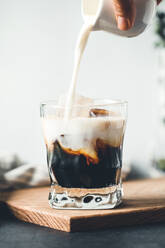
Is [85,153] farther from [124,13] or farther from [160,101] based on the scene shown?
[160,101]

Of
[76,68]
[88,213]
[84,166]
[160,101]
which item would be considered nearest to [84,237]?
[88,213]

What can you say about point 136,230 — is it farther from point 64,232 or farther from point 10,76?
point 10,76

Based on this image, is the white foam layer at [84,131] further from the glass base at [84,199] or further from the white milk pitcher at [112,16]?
the white milk pitcher at [112,16]

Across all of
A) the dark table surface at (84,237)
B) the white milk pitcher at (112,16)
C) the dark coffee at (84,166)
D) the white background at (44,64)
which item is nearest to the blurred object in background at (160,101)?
the white background at (44,64)

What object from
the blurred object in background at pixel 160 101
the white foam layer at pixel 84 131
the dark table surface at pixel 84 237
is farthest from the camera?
the blurred object in background at pixel 160 101

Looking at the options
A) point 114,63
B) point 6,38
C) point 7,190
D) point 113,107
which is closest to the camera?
point 113,107

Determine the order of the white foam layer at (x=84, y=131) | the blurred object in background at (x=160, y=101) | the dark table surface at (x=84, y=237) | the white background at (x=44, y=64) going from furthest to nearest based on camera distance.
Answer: the blurred object in background at (x=160, y=101) < the white background at (x=44, y=64) < the white foam layer at (x=84, y=131) < the dark table surface at (x=84, y=237)

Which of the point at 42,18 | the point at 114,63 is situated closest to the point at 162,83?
the point at 114,63
